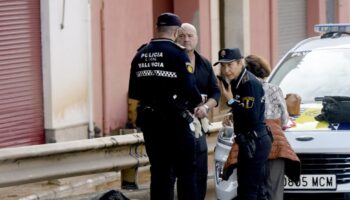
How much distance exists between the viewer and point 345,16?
93.2 ft

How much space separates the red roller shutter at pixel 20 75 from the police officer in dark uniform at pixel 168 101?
200 inches

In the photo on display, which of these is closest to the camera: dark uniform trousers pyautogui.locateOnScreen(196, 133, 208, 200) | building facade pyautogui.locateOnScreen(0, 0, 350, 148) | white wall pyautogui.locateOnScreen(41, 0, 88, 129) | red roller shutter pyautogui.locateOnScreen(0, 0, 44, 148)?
dark uniform trousers pyautogui.locateOnScreen(196, 133, 208, 200)

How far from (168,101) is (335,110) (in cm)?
154

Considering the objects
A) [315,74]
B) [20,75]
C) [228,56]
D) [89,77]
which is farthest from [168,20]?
[89,77]

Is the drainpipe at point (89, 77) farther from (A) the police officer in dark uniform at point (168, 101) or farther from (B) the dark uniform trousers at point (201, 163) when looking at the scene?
(A) the police officer in dark uniform at point (168, 101)

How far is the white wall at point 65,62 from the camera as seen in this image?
49.1 feet

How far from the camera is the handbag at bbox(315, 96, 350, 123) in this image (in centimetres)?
980

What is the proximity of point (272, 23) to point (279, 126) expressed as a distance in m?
13.6

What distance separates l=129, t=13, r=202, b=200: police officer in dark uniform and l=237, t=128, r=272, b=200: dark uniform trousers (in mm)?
406

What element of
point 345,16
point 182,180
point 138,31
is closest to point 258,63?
point 182,180

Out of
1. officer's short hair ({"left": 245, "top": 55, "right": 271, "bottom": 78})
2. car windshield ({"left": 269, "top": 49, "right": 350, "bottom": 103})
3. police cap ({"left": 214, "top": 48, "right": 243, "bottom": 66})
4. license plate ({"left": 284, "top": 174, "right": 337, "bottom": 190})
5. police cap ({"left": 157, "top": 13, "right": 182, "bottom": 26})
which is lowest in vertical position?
license plate ({"left": 284, "top": 174, "right": 337, "bottom": 190})

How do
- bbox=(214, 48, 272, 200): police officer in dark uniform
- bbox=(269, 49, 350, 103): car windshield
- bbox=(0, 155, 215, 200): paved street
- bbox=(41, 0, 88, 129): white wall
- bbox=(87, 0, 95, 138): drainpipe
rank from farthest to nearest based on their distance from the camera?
bbox=(87, 0, 95, 138): drainpipe, bbox=(41, 0, 88, 129): white wall, bbox=(0, 155, 215, 200): paved street, bbox=(269, 49, 350, 103): car windshield, bbox=(214, 48, 272, 200): police officer in dark uniform

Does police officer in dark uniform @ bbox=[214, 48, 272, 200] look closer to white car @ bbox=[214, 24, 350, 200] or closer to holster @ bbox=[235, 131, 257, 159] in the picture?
holster @ bbox=[235, 131, 257, 159]

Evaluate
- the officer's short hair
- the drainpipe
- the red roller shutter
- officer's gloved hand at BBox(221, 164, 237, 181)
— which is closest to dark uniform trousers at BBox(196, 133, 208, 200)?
officer's gloved hand at BBox(221, 164, 237, 181)
